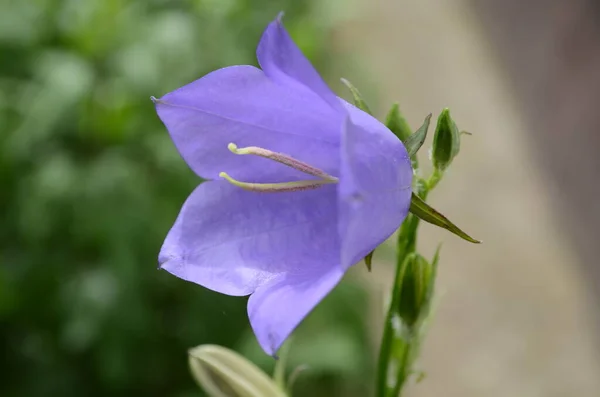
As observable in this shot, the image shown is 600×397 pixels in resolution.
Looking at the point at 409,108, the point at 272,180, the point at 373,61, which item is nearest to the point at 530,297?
the point at 409,108

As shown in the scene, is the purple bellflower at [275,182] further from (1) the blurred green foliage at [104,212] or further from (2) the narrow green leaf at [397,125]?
(1) the blurred green foliage at [104,212]

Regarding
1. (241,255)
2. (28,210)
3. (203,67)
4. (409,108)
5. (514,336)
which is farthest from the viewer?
(409,108)

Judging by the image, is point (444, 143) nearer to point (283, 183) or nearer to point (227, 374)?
point (283, 183)

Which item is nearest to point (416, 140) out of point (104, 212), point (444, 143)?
point (444, 143)

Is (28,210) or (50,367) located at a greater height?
(28,210)

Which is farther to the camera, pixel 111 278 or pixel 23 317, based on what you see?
pixel 23 317

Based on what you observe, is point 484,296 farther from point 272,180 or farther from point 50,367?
point 272,180

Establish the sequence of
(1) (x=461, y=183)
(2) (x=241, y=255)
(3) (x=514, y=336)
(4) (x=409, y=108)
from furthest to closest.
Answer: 1. (4) (x=409, y=108)
2. (1) (x=461, y=183)
3. (3) (x=514, y=336)
4. (2) (x=241, y=255)
